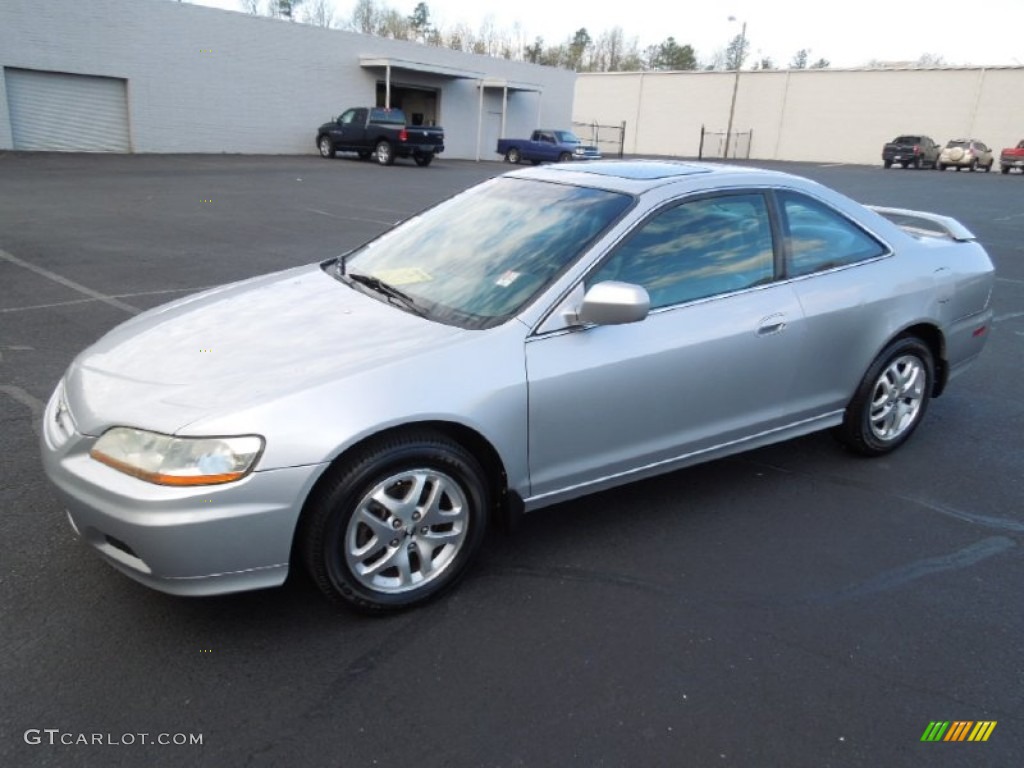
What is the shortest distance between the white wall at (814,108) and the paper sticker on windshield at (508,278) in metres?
53.9

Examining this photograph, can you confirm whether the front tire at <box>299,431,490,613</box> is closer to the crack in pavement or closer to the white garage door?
the crack in pavement

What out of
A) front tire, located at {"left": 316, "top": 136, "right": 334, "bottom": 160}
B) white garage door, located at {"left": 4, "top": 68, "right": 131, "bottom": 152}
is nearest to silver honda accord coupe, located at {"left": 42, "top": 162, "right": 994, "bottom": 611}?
white garage door, located at {"left": 4, "top": 68, "right": 131, "bottom": 152}

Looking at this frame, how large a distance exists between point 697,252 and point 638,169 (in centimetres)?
63

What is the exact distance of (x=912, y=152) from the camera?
41094 mm

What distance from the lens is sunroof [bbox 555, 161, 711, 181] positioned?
379cm

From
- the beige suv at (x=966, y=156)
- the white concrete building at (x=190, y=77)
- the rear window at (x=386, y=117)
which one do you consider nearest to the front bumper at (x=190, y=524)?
the white concrete building at (x=190, y=77)

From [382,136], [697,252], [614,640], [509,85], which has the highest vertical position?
[509,85]

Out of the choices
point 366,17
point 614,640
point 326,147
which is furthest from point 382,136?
point 366,17

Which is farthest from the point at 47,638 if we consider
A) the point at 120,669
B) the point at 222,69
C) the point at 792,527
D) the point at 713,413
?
the point at 222,69

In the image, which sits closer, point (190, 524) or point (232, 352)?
point (190, 524)

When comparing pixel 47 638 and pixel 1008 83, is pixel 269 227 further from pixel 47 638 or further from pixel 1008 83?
pixel 1008 83

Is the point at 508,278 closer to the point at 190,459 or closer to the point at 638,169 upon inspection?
the point at 638,169

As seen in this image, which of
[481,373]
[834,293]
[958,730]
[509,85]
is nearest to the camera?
[958,730]

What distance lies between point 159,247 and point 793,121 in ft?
173
